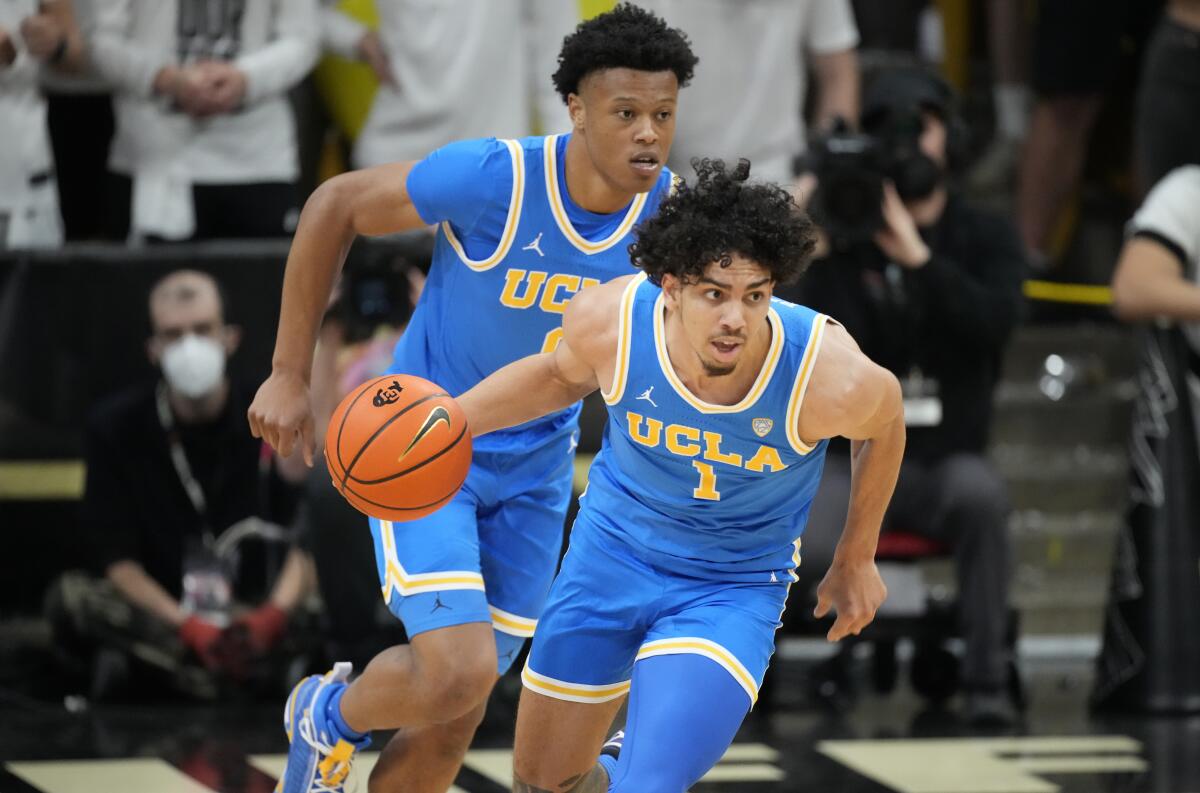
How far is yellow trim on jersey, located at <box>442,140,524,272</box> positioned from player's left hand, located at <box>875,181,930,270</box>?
2.47 meters

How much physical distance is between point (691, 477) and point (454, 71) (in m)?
3.66

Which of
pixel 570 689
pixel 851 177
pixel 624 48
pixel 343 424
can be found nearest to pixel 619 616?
pixel 570 689

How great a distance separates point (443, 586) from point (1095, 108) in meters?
5.22

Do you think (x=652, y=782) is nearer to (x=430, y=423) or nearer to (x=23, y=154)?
(x=430, y=423)

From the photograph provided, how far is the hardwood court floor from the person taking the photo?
20.9 ft

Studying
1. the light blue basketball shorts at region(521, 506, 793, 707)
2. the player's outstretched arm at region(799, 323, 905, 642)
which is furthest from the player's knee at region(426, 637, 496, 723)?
the player's outstretched arm at region(799, 323, 905, 642)

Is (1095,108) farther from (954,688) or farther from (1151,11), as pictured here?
Answer: (954,688)

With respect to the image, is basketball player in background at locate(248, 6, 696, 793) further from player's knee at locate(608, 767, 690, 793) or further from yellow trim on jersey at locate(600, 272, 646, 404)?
player's knee at locate(608, 767, 690, 793)

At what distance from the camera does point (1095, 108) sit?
30.1 feet

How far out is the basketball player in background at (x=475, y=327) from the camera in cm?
505

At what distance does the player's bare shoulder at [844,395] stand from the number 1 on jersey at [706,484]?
236 millimetres

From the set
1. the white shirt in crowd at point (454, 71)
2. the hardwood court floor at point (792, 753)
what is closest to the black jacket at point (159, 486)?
the hardwood court floor at point (792, 753)

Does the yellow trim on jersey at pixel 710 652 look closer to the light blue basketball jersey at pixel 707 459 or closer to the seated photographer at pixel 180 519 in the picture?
the light blue basketball jersey at pixel 707 459

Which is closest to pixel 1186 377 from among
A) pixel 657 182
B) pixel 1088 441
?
pixel 1088 441
